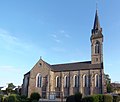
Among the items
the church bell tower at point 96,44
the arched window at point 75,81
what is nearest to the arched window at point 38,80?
the arched window at point 75,81

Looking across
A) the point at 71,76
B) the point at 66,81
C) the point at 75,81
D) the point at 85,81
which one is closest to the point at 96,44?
the point at 85,81

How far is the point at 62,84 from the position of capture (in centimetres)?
6075

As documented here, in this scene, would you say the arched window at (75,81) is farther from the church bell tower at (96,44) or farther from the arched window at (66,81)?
the church bell tower at (96,44)

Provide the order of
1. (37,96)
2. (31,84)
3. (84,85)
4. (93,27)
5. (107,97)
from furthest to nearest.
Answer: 1. (93,27)
2. (31,84)
3. (84,85)
4. (37,96)
5. (107,97)

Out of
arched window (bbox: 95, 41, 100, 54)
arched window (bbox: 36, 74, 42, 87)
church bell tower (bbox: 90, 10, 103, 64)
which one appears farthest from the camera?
arched window (bbox: 36, 74, 42, 87)

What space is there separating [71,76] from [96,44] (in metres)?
13.7

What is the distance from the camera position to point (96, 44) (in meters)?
62.3

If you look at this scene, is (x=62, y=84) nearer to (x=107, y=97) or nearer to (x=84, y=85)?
(x=84, y=85)

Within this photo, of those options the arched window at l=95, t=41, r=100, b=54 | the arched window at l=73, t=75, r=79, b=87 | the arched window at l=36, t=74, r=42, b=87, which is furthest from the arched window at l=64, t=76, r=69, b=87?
the arched window at l=95, t=41, r=100, b=54

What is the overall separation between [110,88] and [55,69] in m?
20.9

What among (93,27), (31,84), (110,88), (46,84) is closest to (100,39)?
(93,27)

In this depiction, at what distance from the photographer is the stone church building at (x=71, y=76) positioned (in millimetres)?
56656

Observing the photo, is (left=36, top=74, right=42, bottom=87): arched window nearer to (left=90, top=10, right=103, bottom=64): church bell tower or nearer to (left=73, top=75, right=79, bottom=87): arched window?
(left=73, top=75, right=79, bottom=87): arched window

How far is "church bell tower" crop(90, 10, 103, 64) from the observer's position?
59991 millimetres
